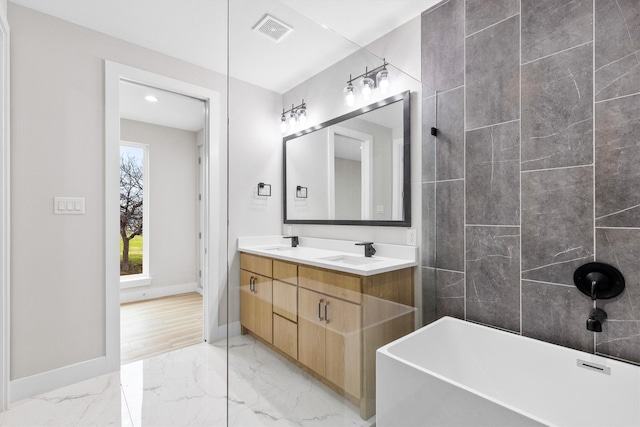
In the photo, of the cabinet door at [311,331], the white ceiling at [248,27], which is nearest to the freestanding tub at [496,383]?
the cabinet door at [311,331]

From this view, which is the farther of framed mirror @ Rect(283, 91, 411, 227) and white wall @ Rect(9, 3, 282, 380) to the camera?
white wall @ Rect(9, 3, 282, 380)

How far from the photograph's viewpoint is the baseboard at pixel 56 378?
1.82 meters

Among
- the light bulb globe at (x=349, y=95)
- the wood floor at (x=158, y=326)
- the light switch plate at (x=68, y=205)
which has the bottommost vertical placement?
the wood floor at (x=158, y=326)

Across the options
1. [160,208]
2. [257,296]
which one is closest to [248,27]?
[257,296]

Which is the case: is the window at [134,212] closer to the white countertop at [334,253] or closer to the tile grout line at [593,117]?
the white countertop at [334,253]

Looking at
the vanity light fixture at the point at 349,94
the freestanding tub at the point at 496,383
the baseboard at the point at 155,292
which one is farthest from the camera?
the baseboard at the point at 155,292

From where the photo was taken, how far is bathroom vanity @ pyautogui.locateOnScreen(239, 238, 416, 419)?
1.29 meters

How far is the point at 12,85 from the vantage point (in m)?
1.83

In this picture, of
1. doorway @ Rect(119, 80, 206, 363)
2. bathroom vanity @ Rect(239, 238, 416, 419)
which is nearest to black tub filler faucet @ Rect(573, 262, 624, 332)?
bathroom vanity @ Rect(239, 238, 416, 419)

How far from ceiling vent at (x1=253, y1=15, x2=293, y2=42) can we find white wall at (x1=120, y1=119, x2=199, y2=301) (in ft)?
11.4

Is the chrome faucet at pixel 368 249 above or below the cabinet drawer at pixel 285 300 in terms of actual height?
above

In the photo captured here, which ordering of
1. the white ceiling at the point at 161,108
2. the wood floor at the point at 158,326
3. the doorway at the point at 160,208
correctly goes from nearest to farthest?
the wood floor at the point at 158,326 < the white ceiling at the point at 161,108 < the doorway at the point at 160,208

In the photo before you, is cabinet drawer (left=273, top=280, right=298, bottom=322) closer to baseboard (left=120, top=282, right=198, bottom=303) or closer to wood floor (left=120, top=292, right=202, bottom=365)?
wood floor (left=120, top=292, right=202, bottom=365)

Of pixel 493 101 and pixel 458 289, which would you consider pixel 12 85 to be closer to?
pixel 493 101
